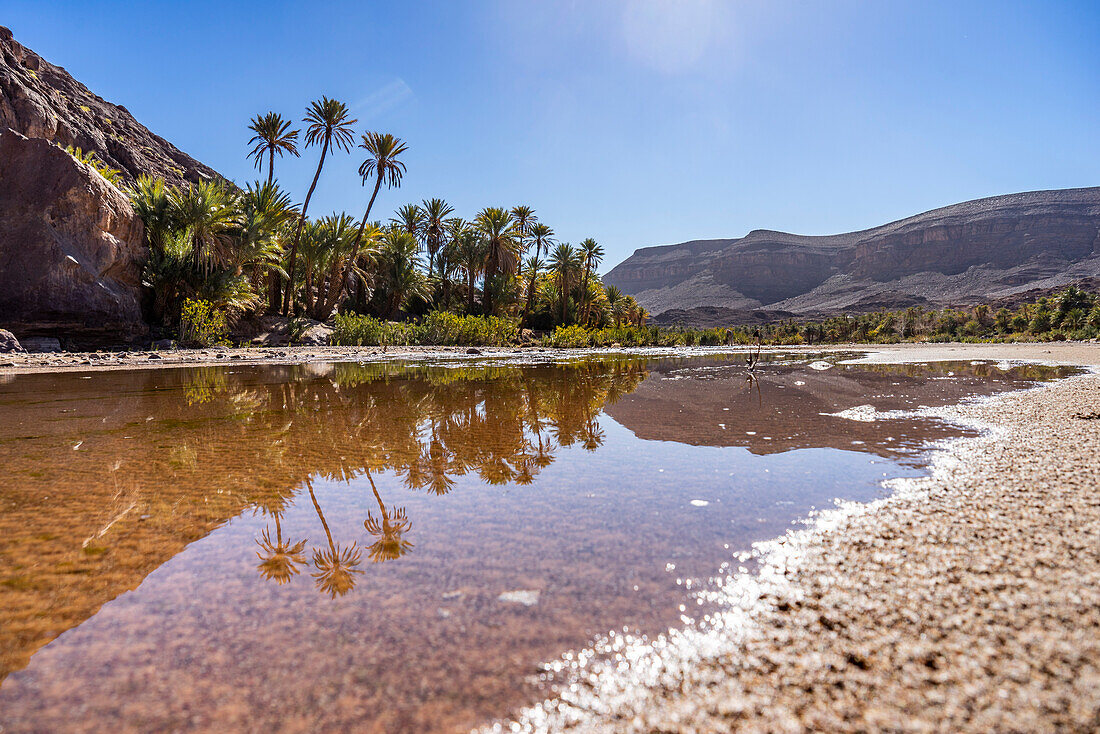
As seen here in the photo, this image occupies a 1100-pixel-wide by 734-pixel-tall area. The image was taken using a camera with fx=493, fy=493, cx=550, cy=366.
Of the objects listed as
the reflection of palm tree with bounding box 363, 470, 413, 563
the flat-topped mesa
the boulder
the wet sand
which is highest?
the flat-topped mesa

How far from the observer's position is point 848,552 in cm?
245

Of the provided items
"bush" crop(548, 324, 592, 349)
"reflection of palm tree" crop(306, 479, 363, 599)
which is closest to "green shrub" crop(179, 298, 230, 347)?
"reflection of palm tree" crop(306, 479, 363, 599)

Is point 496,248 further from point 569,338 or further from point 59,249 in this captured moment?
point 59,249

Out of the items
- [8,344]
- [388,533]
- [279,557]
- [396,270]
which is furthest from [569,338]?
[279,557]

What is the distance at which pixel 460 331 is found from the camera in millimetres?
31312

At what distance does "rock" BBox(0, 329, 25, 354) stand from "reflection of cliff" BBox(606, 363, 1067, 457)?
56.1ft

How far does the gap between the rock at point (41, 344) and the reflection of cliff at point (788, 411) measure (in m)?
18.7

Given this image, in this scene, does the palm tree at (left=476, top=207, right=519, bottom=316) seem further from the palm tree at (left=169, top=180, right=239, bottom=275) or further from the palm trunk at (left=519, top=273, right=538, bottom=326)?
the palm tree at (left=169, top=180, right=239, bottom=275)

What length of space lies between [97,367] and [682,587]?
54.3ft

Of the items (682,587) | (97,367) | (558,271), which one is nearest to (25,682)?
(682,587)

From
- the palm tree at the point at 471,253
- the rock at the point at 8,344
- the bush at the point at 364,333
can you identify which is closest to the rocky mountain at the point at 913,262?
the palm tree at the point at 471,253

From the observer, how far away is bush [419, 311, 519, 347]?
30.4 m

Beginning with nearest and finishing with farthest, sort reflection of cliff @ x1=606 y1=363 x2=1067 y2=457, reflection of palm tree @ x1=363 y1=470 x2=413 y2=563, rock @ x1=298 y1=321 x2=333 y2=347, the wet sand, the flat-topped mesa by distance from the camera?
the wet sand, reflection of palm tree @ x1=363 y1=470 x2=413 y2=563, reflection of cliff @ x1=606 y1=363 x2=1067 y2=457, the flat-topped mesa, rock @ x1=298 y1=321 x2=333 y2=347

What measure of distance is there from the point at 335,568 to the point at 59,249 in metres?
21.7
